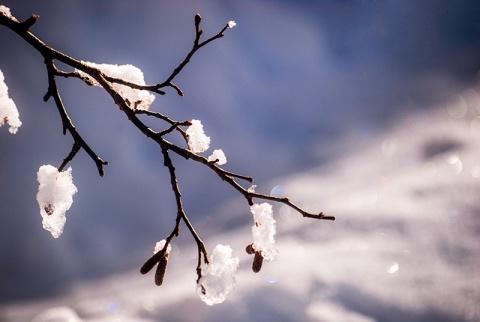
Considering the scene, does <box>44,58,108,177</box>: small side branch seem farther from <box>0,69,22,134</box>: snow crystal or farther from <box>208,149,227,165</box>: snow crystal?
<box>208,149,227,165</box>: snow crystal

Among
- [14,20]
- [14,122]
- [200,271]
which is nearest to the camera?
[200,271]

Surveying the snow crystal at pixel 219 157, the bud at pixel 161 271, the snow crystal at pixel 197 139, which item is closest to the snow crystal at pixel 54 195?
the bud at pixel 161 271

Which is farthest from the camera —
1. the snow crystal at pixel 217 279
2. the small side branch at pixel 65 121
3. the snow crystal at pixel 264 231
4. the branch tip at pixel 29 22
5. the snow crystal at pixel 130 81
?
the snow crystal at pixel 130 81

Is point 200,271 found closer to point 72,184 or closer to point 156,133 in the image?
point 156,133

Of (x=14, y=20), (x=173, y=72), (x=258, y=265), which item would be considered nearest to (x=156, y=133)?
(x=173, y=72)

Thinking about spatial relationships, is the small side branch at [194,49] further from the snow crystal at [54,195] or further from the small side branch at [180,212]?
the snow crystal at [54,195]

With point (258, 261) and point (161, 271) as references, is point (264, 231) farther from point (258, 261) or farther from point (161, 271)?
point (161, 271)

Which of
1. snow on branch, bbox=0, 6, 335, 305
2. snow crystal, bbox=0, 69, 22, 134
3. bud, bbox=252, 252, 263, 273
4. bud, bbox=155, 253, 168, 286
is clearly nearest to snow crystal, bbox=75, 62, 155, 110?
snow on branch, bbox=0, 6, 335, 305
